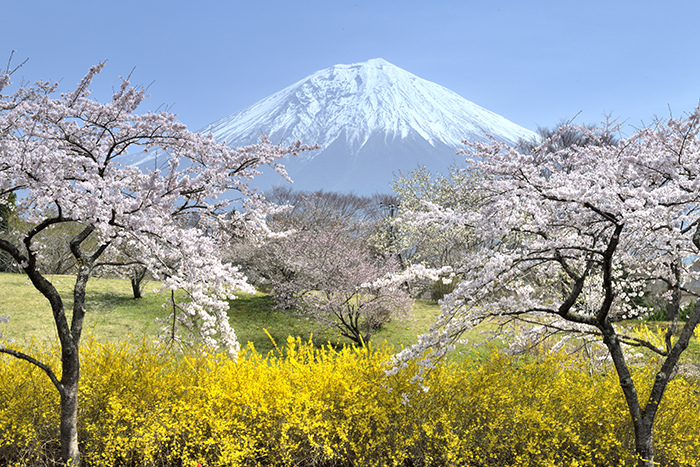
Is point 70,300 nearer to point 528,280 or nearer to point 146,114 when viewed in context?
point 146,114

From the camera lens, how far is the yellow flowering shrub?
3.86m

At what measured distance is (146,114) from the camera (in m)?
4.08

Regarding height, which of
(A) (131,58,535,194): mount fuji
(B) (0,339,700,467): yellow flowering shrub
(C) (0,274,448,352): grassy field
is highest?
(A) (131,58,535,194): mount fuji

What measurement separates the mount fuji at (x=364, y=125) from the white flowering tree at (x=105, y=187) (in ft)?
355

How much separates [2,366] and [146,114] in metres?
3.26

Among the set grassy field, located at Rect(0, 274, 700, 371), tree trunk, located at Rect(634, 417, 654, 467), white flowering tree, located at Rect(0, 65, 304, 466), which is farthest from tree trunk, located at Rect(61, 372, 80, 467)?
grassy field, located at Rect(0, 274, 700, 371)

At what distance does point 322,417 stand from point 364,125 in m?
165

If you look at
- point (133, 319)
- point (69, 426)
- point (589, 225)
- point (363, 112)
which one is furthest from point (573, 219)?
point (363, 112)

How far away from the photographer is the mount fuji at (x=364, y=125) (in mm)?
128375

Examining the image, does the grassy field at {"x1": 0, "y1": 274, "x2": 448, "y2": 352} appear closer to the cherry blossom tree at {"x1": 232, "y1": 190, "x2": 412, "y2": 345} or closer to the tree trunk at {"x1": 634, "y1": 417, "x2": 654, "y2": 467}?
the cherry blossom tree at {"x1": 232, "y1": 190, "x2": 412, "y2": 345}

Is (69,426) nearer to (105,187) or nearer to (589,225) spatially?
(105,187)

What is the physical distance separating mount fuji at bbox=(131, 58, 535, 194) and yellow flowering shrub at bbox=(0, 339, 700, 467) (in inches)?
4283

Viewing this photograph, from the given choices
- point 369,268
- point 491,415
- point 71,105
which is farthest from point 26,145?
point 369,268

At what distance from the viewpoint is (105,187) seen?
126 inches
